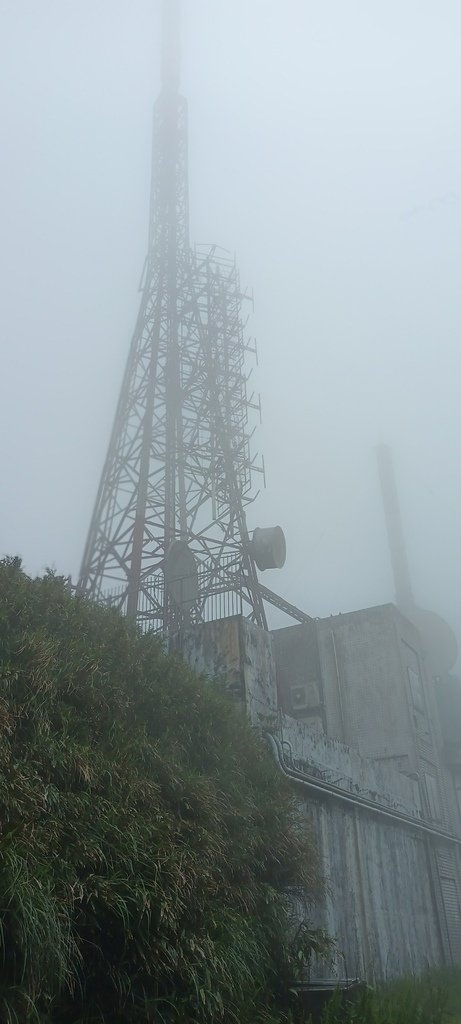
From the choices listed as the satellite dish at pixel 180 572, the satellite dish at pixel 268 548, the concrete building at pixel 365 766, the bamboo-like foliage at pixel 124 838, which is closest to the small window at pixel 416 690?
the concrete building at pixel 365 766

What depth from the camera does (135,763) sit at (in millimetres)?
7871

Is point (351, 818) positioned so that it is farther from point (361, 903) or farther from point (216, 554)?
point (216, 554)

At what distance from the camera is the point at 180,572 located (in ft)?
52.4

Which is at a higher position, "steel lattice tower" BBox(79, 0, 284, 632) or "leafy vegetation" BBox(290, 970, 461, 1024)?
"steel lattice tower" BBox(79, 0, 284, 632)

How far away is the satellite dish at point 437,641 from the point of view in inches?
989

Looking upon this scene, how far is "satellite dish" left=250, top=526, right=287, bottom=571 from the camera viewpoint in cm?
1670

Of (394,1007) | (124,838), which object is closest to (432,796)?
(394,1007)

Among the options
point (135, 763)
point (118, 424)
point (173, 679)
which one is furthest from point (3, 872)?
point (118, 424)

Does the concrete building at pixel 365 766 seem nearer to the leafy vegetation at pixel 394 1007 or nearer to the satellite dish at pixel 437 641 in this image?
the leafy vegetation at pixel 394 1007

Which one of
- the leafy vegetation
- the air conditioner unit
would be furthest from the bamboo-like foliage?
the air conditioner unit

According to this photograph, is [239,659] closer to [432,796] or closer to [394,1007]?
[394,1007]

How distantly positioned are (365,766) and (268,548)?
481 centimetres

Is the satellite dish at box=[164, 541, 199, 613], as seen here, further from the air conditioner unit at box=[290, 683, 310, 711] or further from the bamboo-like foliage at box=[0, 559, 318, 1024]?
the bamboo-like foliage at box=[0, 559, 318, 1024]

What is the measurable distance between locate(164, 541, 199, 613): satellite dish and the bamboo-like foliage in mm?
5317
